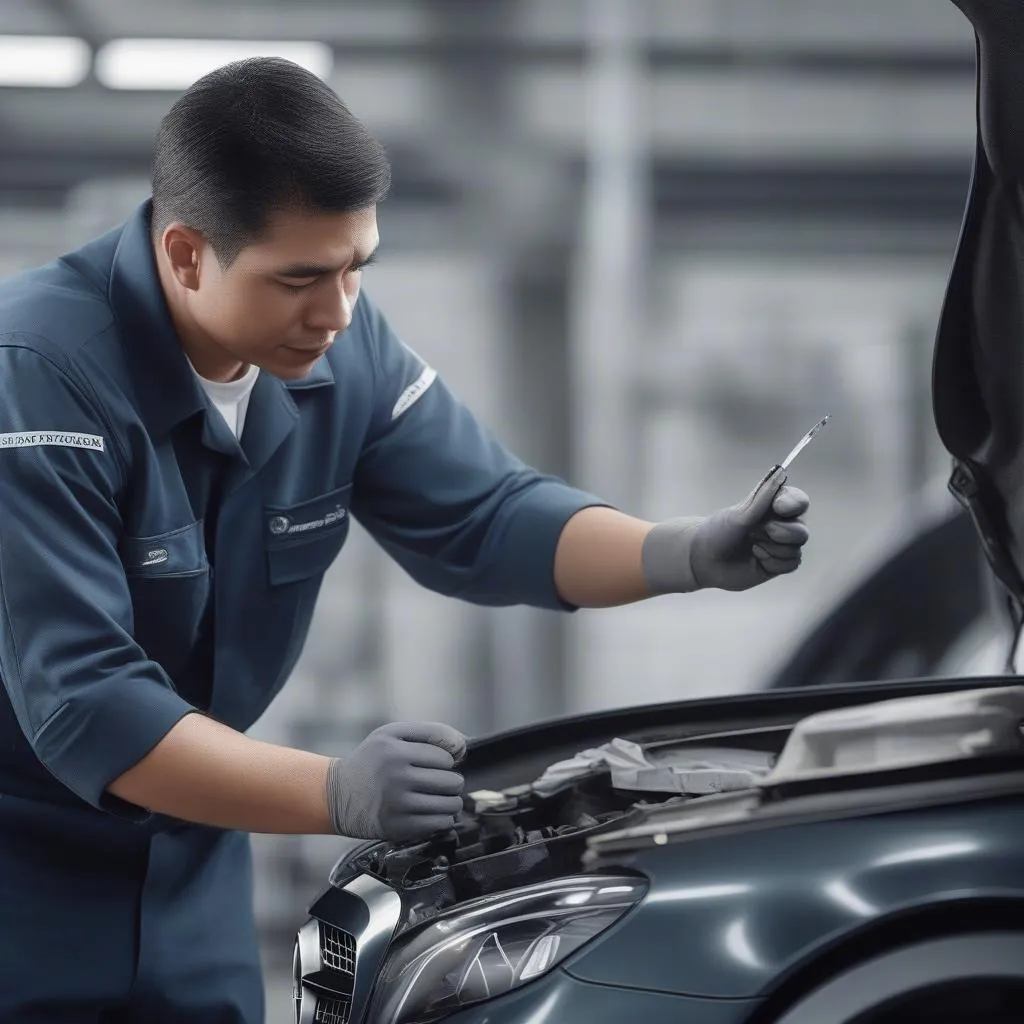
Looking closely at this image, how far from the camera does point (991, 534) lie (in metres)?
1.39

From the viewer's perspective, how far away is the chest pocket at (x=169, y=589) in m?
1.38

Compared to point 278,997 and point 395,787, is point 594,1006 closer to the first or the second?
point 395,787

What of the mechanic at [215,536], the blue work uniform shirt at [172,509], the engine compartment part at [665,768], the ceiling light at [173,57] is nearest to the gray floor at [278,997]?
the mechanic at [215,536]

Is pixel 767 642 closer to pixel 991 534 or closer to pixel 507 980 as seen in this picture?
pixel 991 534

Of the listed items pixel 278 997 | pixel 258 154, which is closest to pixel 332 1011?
pixel 258 154

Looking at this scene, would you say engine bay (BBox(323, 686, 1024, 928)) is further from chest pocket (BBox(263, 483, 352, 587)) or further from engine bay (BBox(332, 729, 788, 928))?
chest pocket (BBox(263, 483, 352, 587))

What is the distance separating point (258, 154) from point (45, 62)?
307 cm

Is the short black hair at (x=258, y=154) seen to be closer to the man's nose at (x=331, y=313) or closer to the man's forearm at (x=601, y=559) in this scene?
the man's nose at (x=331, y=313)

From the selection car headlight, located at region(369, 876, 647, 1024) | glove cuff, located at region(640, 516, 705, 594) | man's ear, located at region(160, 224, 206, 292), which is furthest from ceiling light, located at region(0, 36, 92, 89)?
car headlight, located at region(369, 876, 647, 1024)

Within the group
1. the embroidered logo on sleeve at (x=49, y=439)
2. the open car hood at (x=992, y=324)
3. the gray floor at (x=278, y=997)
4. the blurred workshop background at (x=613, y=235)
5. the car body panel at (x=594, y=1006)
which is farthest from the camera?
the blurred workshop background at (x=613, y=235)

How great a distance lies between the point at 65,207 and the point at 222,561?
2635mm

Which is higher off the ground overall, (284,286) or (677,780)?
(284,286)

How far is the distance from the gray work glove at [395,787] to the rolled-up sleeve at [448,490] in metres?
0.44

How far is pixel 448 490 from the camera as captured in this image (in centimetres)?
164
